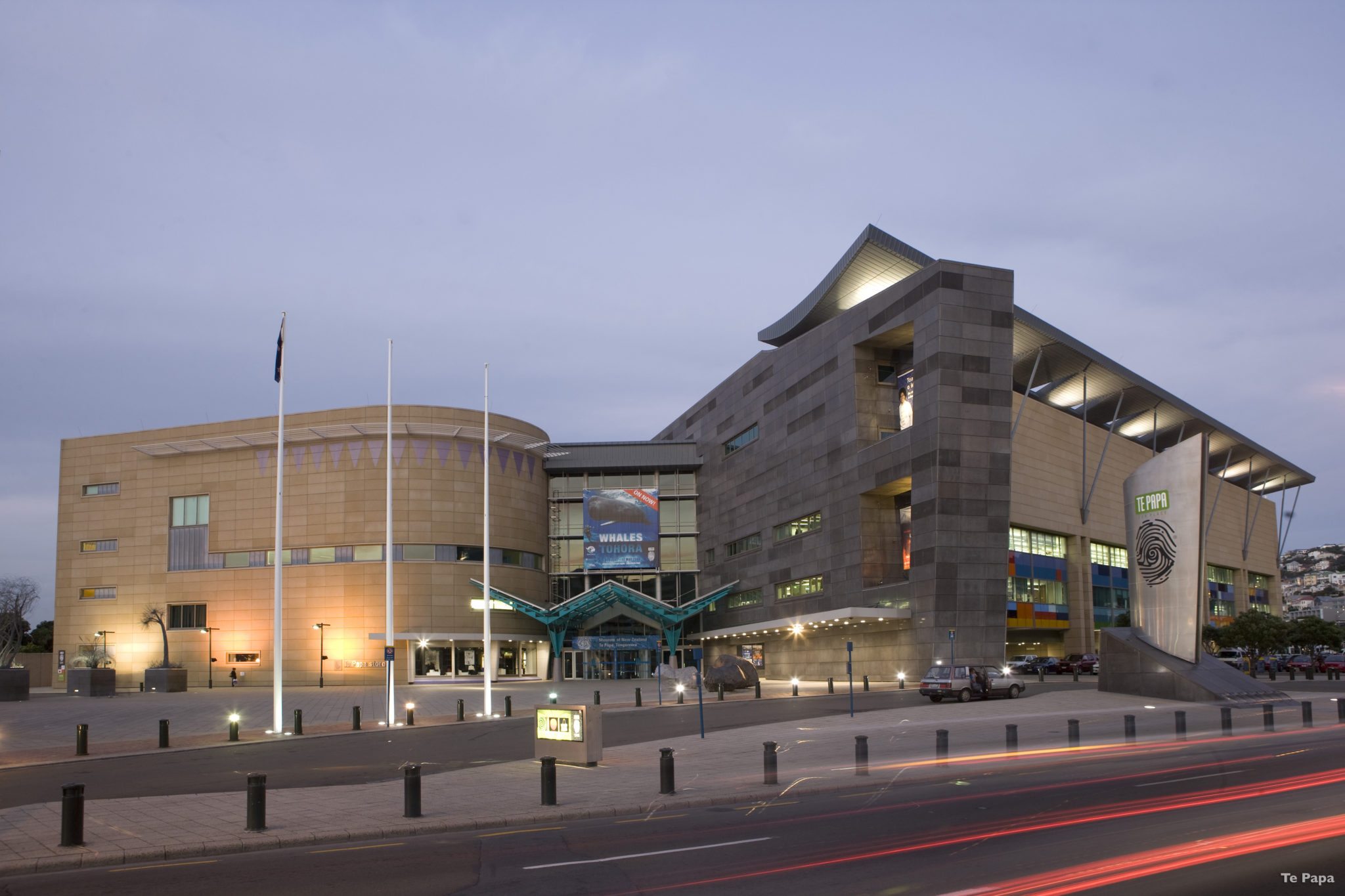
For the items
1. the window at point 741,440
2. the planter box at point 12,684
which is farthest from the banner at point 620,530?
the planter box at point 12,684

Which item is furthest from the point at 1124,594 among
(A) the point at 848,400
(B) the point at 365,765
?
(B) the point at 365,765

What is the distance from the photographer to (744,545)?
87500 mm

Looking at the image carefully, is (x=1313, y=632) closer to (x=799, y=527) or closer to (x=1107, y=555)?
(x=1107, y=555)

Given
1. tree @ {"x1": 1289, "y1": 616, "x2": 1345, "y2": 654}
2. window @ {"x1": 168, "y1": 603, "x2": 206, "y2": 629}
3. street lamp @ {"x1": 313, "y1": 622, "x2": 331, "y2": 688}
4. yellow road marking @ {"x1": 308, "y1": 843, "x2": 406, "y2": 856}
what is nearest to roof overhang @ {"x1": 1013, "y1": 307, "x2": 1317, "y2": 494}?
tree @ {"x1": 1289, "y1": 616, "x2": 1345, "y2": 654}

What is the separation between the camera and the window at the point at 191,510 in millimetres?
83688

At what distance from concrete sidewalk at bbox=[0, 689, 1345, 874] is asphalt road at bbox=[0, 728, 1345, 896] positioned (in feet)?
2.06

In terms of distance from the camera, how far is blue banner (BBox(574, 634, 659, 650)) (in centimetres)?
8806

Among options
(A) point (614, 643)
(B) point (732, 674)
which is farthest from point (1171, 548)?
(A) point (614, 643)

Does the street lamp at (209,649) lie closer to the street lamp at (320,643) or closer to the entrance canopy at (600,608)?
the street lamp at (320,643)

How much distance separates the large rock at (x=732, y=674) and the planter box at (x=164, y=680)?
118ft

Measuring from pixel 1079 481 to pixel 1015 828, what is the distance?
74531 mm

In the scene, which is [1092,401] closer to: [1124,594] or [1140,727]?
[1124,594]

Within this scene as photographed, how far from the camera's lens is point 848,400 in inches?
2746

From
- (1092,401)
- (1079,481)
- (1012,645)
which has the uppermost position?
(1092,401)
